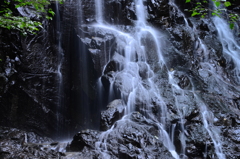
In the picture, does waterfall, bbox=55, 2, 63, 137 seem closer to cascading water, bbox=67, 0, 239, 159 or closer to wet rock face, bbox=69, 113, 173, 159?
cascading water, bbox=67, 0, 239, 159

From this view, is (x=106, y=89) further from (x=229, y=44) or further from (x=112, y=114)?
(x=229, y=44)

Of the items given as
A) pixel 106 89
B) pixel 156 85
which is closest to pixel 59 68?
pixel 106 89

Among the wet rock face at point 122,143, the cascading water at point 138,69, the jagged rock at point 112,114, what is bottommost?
the wet rock face at point 122,143

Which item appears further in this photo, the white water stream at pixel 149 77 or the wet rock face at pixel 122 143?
the white water stream at pixel 149 77

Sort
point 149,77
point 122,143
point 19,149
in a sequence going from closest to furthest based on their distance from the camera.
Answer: point 19,149
point 122,143
point 149,77

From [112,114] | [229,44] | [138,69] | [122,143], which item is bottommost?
[122,143]

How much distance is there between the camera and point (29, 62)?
25.1 ft

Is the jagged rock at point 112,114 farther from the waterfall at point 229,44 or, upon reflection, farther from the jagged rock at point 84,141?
the waterfall at point 229,44

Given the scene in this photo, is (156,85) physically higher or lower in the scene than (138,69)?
lower

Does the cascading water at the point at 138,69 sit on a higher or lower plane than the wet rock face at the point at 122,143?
higher

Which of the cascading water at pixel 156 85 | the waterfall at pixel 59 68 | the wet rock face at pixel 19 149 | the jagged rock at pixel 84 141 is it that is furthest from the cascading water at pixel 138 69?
the waterfall at pixel 59 68

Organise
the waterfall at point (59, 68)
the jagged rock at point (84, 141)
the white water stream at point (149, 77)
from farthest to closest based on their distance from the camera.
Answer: the waterfall at point (59, 68) < the white water stream at point (149, 77) < the jagged rock at point (84, 141)

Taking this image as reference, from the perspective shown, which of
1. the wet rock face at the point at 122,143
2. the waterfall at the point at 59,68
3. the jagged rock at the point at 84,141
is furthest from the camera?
the waterfall at the point at 59,68

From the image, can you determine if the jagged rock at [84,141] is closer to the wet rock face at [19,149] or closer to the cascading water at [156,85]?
the cascading water at [156,85]
